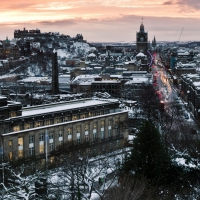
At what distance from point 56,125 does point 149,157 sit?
15496 millimetres

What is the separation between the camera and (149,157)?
2458cm

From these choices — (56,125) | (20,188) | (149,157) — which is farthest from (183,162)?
(56,125)

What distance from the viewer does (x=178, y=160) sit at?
26219 millimetres

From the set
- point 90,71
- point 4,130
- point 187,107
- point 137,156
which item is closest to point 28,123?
point 4,130

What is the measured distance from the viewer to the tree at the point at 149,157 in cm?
2431

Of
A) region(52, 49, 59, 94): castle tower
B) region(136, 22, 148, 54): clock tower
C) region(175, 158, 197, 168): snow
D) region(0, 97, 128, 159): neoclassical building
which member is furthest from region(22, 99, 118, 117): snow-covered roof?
region(136, 22, 148, 54): clock tower

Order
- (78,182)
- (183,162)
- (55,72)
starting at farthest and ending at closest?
(55,72) → (183,162) → (78,182)

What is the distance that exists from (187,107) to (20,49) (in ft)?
370

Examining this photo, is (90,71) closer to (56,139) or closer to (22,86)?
(22,86)

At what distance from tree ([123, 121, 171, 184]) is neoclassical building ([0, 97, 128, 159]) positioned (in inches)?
534

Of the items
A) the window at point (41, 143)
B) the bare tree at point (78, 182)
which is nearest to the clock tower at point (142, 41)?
the window at point (41, 143)

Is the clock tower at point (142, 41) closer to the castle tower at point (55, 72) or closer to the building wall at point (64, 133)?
the castle tower at point (55, 72)

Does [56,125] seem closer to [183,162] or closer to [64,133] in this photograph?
[64,133]

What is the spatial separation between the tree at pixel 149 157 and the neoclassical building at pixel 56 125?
13.6 m
